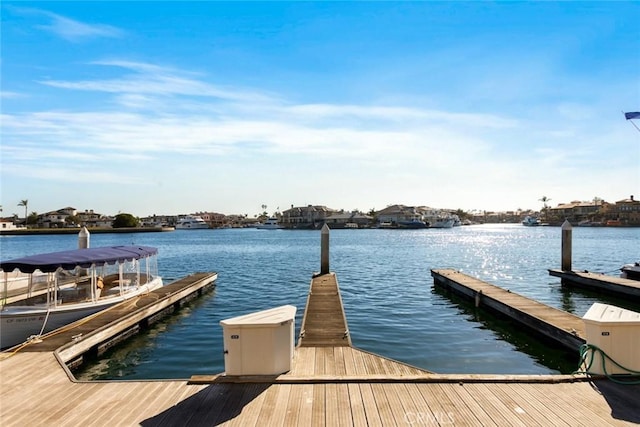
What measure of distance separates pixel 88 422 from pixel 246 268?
103 ft

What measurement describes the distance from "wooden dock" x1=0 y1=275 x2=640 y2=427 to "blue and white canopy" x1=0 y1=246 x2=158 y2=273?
636 cm

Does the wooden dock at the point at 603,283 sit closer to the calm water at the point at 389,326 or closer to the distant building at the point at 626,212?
the calm water at the point at 389,326

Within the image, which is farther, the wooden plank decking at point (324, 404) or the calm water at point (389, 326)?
the calm water at point (389, 326)

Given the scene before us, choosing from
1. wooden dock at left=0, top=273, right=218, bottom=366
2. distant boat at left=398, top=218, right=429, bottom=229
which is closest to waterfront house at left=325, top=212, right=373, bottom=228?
distant boat at left=398, top=218, right=429, bottom=229

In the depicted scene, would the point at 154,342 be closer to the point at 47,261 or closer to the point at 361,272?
the point at 47,261

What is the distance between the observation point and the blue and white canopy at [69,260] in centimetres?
1267

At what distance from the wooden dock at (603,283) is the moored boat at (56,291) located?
2356 cm

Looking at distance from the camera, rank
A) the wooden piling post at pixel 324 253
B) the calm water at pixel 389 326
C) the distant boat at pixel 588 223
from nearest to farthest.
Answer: the calm water at pixel 389 326 < the wooden piling post at pixel 324 253 < the distant boat at pixel 588 223

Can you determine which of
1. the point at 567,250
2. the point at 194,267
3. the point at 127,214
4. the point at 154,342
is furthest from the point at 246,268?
the point at 127,214

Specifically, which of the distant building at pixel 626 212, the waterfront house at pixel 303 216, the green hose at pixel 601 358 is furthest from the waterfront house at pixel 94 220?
the distant building at pixel 626 212

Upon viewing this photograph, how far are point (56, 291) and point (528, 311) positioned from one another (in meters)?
16.5

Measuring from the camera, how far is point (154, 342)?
14.3 meters

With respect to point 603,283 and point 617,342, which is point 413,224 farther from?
point 617,342

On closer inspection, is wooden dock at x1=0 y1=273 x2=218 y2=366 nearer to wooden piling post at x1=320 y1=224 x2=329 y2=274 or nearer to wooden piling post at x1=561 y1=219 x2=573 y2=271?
wooden piling post at x1=320 y1=224 x2=329 y2=274
